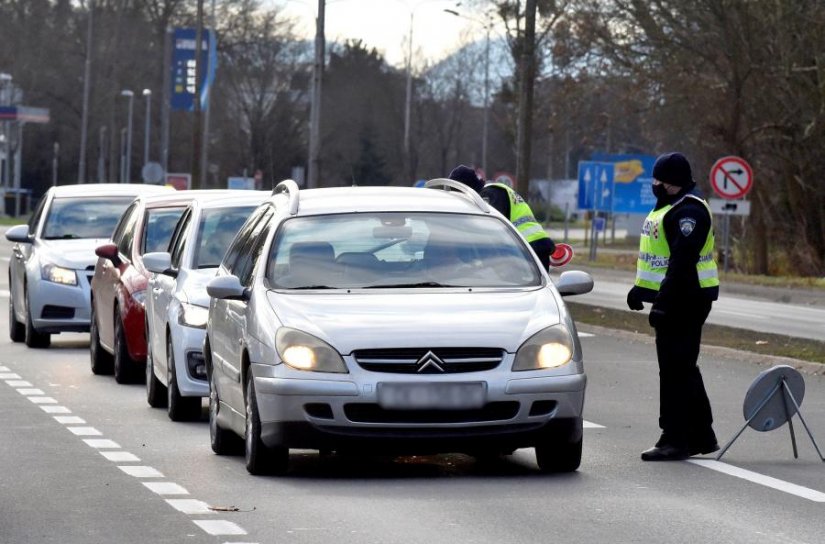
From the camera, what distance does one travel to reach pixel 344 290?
34.0 ft

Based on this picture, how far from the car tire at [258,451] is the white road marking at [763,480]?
2345 millimetres

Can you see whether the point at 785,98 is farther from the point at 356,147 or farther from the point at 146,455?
the point at 356,147

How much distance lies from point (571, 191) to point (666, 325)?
313ft

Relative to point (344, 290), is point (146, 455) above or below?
below

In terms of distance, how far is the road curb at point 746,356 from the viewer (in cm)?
1773

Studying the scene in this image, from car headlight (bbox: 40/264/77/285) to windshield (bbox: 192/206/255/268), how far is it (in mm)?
4974

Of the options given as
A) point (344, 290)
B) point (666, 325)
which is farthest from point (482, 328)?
point (666, 325)

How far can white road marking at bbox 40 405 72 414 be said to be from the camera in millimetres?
13766

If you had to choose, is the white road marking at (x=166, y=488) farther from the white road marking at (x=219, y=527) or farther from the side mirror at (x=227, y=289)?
the side mirror at (x=227, y=289)

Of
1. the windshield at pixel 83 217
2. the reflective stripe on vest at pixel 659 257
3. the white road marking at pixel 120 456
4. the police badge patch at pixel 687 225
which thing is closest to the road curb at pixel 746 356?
the windshield at pixel 83 217

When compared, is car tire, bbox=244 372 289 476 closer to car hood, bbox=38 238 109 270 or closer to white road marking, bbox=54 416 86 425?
white road marking, bbox=54 416 86 425

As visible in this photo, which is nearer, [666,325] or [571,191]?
[666,325]

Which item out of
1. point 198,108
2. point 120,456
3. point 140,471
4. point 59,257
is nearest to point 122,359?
point 59,257

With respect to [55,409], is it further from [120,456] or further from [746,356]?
[746,356]
